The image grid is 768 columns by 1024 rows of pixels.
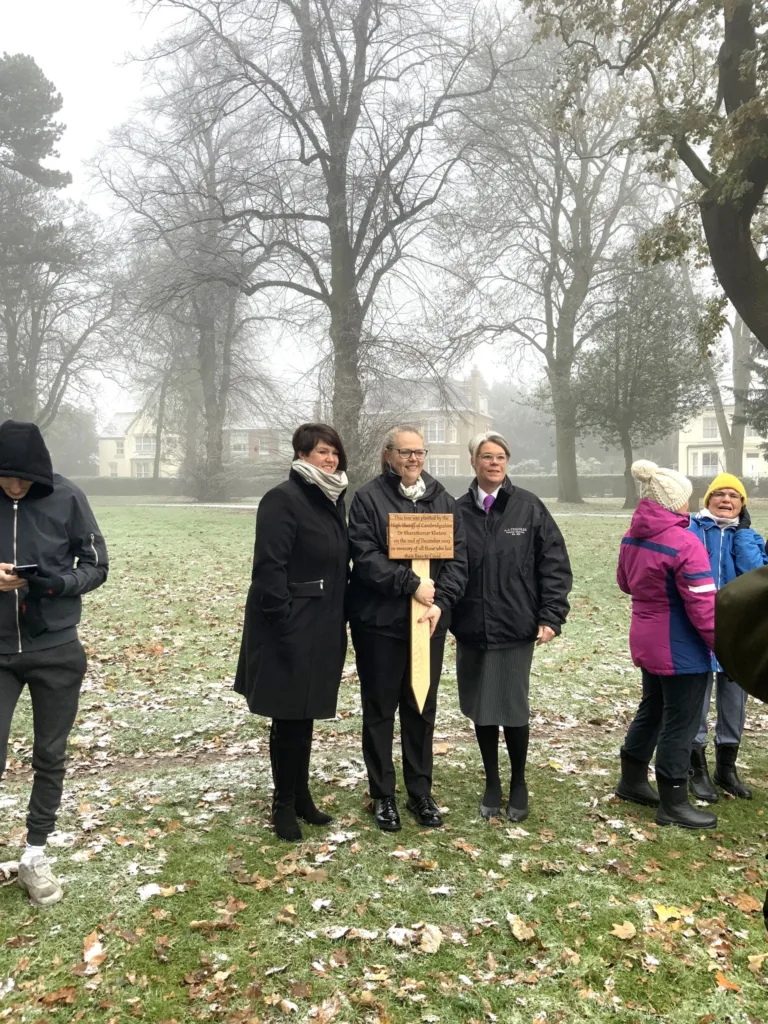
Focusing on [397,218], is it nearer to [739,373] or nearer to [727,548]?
[727,548]

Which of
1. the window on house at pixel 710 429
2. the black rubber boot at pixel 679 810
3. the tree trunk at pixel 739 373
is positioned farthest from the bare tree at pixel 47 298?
the window on house at pixel 710 429

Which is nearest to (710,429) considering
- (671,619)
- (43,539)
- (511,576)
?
A: (671,619)

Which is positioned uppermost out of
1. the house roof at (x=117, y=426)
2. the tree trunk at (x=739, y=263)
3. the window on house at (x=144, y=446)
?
the house roof at (x=117, y=426)

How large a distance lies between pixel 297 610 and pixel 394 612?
565mm

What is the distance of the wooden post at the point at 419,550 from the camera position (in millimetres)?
4582

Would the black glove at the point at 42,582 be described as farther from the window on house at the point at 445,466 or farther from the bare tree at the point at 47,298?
the window on house at the point at 445,466

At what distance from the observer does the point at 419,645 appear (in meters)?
4.59

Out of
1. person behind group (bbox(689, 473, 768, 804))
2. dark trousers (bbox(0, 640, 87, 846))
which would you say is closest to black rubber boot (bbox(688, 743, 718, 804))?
person behind group (bbox(689, 473, 768, 804))

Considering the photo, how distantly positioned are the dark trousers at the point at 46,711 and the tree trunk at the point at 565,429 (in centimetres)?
2827

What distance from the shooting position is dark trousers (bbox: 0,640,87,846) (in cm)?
374

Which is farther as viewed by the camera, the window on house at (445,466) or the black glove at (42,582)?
the window on house at (445,466)

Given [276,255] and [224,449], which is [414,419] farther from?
[224,449]

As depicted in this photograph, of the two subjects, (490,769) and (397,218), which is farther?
(397,218)

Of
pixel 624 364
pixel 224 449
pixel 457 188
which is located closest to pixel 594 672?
pixel 457 188
